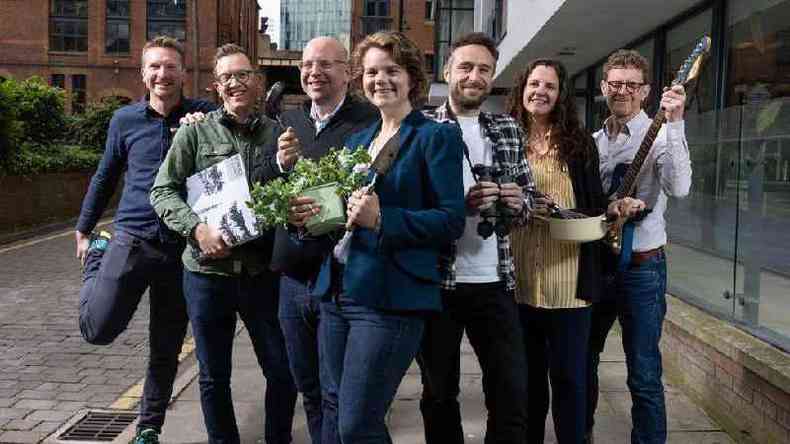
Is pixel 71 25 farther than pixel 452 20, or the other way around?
pixel 71 25

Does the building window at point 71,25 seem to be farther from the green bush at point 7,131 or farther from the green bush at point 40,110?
the green bush at point 7,131

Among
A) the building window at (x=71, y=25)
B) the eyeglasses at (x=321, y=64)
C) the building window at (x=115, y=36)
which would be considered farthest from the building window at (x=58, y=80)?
the eyeglasses at (x=321, y=64)

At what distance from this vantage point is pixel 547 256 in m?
3.66

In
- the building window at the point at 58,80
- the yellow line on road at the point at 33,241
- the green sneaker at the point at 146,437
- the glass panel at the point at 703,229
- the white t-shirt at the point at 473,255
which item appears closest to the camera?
the white t-shirt at the point at 473,255

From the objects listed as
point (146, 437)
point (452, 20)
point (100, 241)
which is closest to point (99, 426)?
point (146, 437)

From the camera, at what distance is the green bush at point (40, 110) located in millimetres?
19250

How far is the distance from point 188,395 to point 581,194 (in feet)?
10.4

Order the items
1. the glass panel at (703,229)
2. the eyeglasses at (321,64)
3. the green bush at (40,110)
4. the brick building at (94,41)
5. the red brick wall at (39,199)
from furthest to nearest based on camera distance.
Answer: the brick building at (94,41) → the green bush at (40,110) → the red brick wall at (39,199) → the glass panel at (703,229) → the eyeglasses at (321,64)

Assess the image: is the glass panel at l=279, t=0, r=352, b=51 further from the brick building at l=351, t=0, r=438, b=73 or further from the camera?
the camera

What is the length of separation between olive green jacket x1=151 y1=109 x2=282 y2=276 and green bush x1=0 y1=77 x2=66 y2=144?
16444 millimetres

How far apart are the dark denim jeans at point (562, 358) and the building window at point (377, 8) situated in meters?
63.8

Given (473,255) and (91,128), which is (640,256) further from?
(91,128)

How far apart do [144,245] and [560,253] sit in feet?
7.05

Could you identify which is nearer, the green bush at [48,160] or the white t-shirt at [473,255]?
the white t-shirt at [473,255]
